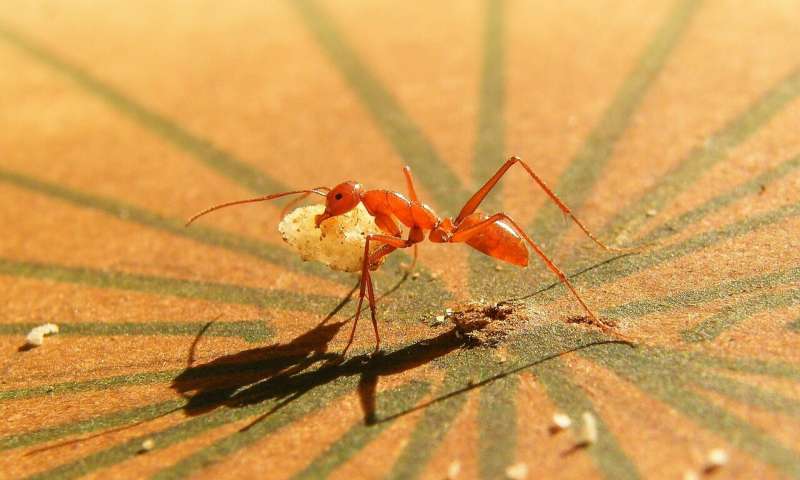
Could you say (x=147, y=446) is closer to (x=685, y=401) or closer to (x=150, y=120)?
(x=685, y=401)

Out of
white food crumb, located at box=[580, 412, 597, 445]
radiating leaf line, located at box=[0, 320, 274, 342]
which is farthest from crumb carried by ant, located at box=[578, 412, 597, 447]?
radiating leaf line, located at box=[0, 320, 274, 342]

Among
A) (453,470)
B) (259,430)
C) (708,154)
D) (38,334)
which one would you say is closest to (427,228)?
(259,430)

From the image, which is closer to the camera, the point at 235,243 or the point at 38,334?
the point at 38,334

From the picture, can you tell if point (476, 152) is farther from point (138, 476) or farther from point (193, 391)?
point (138, 476)

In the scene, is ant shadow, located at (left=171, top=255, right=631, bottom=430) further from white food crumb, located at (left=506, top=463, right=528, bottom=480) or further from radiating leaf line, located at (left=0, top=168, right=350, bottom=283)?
radiating leaf line, located at (left=0, top=168, right=350, bottom=283)

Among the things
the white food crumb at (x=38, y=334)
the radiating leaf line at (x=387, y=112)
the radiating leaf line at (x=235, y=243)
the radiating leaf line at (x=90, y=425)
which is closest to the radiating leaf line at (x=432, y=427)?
the radiating leaf line at (x=235, y=243)
